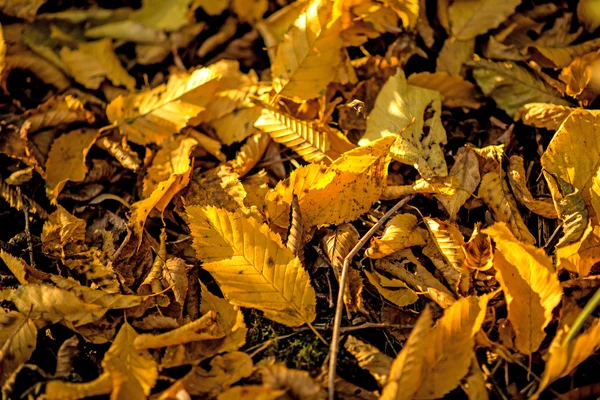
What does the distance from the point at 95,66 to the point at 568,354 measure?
172 centimetres

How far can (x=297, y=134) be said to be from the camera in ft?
5.22

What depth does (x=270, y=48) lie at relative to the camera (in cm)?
182

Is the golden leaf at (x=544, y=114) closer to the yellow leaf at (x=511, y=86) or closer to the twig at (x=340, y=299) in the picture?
the yellow leaf at (x=511, y=86)

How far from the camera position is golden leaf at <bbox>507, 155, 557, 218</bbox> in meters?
1.42

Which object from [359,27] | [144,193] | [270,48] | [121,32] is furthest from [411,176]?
[121,32]

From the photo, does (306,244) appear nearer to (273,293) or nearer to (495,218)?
(273,293)

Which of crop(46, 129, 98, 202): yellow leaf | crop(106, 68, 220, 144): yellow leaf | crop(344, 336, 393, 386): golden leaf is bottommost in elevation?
crop(344, 336, 393, 386): golden leaf

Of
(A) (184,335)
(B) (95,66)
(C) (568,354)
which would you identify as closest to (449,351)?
(C) (568,354)

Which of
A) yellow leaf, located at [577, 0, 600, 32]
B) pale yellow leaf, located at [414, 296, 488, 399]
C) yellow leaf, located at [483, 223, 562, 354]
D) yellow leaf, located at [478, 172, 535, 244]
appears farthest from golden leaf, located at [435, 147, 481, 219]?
yellow leaf, located at [577, 0, 600, 32]

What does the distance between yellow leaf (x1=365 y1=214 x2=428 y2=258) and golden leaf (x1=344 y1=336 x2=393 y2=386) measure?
0.76 ft

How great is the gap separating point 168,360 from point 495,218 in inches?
36.5

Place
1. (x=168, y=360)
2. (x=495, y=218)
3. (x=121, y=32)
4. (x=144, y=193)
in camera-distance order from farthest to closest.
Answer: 1. (x=121, y=32)
2. (x=144, y=193)
3. (x=495, y=218)
4. (x=168, y=360)

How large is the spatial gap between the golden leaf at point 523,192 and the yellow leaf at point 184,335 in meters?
0.89

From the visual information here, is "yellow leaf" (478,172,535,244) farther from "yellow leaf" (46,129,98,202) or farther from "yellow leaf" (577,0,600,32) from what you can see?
"yellow leaf" (46,129,98,202)
